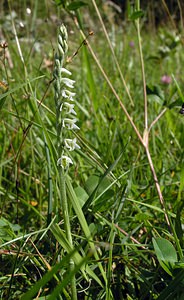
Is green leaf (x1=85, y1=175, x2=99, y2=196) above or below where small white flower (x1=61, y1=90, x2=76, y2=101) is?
below

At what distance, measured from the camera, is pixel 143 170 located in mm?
1215

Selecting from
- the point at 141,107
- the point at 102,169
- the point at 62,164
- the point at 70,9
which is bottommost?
the point at 141,107

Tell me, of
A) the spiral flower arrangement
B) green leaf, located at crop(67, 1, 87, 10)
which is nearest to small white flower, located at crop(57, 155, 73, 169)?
the spiral flower arrangement

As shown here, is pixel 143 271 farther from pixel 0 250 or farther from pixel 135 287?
pixel 0 250

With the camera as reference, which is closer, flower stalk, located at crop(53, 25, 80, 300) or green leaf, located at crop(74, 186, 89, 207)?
flower stalk, located at crop(53, 25, 80, 300)

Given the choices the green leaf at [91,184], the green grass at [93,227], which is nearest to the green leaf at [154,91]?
the green grass at [93,227]

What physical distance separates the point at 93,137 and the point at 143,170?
0.24 metres

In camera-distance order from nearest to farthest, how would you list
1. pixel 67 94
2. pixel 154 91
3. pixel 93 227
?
pixel 67 94 < pixel 93 227 < pixel 154 91

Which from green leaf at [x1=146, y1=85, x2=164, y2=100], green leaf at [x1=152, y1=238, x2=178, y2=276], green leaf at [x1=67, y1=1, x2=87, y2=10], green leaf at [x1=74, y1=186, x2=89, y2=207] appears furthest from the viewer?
green leaf at [x1=146, y1=85, x2=164, y2=100]

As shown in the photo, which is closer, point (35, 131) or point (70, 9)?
point (70, 9)

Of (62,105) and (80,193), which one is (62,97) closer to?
(62,105)

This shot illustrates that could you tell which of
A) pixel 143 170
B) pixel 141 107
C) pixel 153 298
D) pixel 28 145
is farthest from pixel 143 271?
pixel 141 107

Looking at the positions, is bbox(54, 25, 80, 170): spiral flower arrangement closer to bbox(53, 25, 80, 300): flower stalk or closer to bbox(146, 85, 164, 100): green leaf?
bbox(53, 25, 80, 300): flower stalk

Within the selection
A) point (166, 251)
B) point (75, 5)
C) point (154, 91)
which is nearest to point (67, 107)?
point (166, 251)
